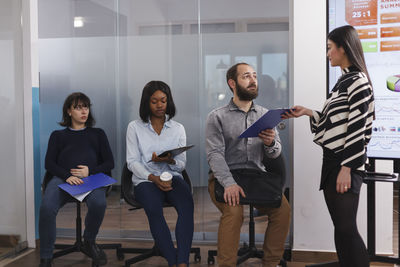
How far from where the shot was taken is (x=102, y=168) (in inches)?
121

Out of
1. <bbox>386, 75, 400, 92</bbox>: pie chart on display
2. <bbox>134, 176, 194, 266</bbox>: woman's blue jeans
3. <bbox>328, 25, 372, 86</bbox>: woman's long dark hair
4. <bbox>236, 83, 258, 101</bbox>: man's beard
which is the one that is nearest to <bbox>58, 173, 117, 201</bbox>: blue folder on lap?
<bbox>134, 176, 194, 266</bbox>: woman's blue jeans

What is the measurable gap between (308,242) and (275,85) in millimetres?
1320

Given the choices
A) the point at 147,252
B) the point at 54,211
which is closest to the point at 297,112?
the point at 147,252

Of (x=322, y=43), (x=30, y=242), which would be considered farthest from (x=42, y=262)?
(x=322, y=43)

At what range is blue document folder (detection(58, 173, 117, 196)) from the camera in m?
2.87

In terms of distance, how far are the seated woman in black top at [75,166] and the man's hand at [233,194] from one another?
3.04 ft

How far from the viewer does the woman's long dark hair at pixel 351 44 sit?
88.0 inches

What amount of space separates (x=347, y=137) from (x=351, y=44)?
1.64 feet

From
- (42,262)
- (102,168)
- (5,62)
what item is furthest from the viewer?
(5,62)

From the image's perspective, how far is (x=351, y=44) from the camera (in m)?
2.24

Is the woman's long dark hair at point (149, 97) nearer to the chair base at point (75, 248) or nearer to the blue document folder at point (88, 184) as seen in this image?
the blue document folder at point (88, 184)

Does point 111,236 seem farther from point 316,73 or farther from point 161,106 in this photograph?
point 316,73

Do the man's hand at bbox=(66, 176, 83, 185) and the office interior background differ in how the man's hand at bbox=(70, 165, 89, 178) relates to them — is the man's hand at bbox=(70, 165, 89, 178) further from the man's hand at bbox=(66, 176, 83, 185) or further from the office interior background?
the office interior background

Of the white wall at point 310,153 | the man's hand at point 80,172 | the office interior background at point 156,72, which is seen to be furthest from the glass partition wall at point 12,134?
the white wall at point 310,153
